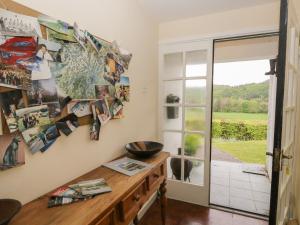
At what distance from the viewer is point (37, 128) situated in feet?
3.30

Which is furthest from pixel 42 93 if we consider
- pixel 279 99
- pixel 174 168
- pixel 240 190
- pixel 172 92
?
pixel 240 190

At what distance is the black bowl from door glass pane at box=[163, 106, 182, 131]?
0.67m

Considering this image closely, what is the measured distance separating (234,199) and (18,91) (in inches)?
109

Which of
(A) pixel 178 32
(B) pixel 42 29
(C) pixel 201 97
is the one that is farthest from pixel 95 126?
(A) pixel 178 32

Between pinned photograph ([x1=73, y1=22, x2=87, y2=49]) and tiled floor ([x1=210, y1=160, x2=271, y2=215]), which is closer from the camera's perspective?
pinned photograph ([x1=73, y1=22, x2=87, y2=49])

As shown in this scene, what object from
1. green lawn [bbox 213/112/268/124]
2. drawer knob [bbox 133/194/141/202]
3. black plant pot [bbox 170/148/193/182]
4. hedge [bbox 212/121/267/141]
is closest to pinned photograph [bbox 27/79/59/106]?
drawer knob [bbox 133/194/141/202]

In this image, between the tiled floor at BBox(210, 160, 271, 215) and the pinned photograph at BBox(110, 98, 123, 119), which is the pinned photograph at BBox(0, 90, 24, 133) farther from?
the tiled floor at BBox(210, 160, 271, 215)

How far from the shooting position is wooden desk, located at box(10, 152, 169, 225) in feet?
2.75

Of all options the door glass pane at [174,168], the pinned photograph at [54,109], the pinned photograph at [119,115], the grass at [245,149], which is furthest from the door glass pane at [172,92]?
the grass at [245,149]

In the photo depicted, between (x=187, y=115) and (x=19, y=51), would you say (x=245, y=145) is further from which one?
(x=19, y=51)

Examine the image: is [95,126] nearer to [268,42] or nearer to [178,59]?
[178,59]

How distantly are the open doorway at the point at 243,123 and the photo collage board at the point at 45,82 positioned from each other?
1.57 m

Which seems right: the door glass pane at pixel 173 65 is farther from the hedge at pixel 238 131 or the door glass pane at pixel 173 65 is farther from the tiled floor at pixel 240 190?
the hedge at pixel 238 131

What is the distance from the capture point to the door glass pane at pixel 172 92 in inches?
95.8
